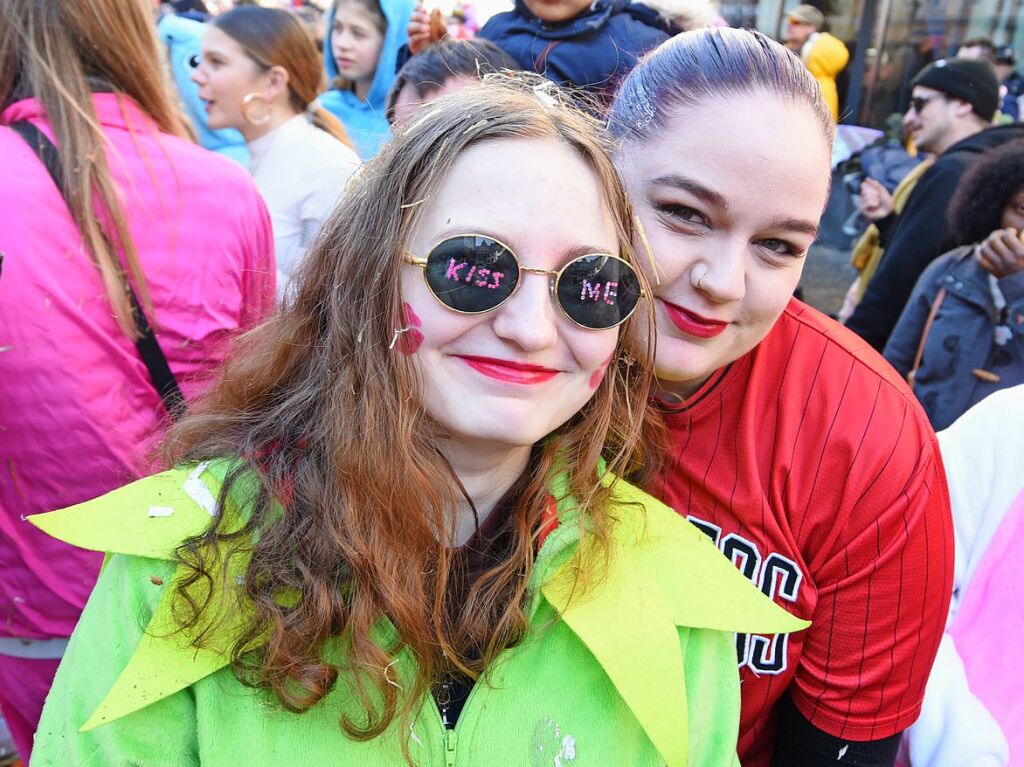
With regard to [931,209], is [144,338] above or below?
above

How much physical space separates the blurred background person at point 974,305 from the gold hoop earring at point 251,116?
8.87 ft

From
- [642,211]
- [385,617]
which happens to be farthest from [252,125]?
[385,617]

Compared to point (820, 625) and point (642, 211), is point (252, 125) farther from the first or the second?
point (820, 625)

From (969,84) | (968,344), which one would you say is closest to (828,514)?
(968,344)

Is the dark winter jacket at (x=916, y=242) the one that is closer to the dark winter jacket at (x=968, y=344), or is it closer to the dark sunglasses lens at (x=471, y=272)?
the dark winter jacket at (x=968, y=344)

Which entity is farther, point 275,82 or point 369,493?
point 275,82

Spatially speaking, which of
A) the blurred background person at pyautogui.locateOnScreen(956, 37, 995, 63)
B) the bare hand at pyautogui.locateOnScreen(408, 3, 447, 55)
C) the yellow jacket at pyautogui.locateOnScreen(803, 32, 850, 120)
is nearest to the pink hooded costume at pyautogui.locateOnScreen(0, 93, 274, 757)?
the bare hand at pyautogui.locateOnScreen(408, 3, 447, 55)

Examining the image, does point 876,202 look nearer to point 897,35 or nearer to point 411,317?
point 411,317

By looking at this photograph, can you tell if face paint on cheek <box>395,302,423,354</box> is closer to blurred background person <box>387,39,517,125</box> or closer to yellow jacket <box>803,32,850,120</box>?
blurred background person <box>387,39,517,125</box>

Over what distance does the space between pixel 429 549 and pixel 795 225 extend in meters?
0.80

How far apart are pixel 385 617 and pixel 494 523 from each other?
259 millimetres

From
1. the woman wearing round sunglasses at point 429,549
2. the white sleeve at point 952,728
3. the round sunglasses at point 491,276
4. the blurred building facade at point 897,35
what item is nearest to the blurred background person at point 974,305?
the white sleeve at point 952,728

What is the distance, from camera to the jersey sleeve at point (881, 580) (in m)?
1.41

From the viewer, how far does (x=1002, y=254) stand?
9.77 ft
